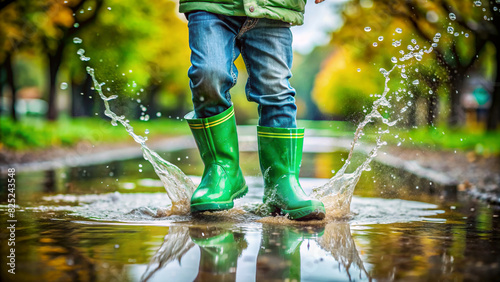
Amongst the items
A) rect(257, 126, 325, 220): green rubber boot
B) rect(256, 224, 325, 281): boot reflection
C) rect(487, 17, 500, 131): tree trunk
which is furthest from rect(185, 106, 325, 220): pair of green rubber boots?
rect(487, 17, 500, 131): tree trunk

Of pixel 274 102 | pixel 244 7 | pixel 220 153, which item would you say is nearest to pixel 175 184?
pixel 220 153

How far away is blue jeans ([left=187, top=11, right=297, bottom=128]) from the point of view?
3.66m

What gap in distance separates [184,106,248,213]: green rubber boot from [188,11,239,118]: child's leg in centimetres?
13

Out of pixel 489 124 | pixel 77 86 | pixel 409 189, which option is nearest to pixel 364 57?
pixel 489 124

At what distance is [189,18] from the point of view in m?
3.77

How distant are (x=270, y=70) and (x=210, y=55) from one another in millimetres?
381

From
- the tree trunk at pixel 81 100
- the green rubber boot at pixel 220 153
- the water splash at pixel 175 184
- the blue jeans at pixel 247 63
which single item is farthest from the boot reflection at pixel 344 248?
the tree trunk at pixel 81 100

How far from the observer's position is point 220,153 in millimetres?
3910

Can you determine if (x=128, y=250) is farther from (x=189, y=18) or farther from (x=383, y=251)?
(x=189, y=18)

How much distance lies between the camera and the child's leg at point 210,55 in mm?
3648

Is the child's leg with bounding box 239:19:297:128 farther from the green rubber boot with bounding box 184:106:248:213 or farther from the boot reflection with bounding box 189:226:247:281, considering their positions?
the boot reflection with bounding box 189:226:247:281

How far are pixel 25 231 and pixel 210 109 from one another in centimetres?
123

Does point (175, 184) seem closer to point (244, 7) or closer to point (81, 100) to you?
point (244, 7)

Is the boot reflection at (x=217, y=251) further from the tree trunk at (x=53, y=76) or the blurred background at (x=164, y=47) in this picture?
the tree trunk at (x=53, y=76)
